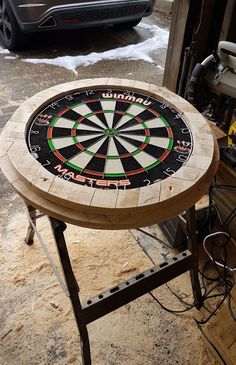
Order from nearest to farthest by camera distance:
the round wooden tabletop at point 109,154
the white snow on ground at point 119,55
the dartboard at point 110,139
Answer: the round wooden tabletop at point 109,154
the dartboard at point 110,139
the white snow on ground at point 119,55

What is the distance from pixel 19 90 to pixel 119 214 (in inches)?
110

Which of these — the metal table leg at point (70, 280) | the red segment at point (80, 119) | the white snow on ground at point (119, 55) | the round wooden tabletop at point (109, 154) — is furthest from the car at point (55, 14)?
the metal table leg at point (70, 280)

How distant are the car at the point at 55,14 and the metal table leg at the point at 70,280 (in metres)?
3.22

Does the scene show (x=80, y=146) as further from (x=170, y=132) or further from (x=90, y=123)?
(x=170, y=132)

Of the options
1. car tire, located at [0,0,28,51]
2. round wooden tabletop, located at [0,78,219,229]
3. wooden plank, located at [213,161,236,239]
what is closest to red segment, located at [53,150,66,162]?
round wooden tabletop, located at [0,78,219,229]

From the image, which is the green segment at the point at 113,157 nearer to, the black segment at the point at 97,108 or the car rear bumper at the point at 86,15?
the black segment at the point at 97,108

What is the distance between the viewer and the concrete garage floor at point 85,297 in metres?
1.62

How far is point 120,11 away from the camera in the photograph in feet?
13.6

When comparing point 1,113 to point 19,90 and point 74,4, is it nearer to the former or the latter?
point 19,90

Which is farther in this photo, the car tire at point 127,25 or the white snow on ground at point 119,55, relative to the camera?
the car tire at point 127,25

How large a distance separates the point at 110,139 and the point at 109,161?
0.46ft

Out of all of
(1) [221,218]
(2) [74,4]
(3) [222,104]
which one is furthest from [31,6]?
(1) [221,218]

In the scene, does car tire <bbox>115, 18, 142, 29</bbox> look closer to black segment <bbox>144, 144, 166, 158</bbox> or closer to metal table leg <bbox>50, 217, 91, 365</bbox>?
black segment <bbox>144, 144, 166, 158</bbox>

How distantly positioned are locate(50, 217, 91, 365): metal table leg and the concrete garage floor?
0.21 metres
